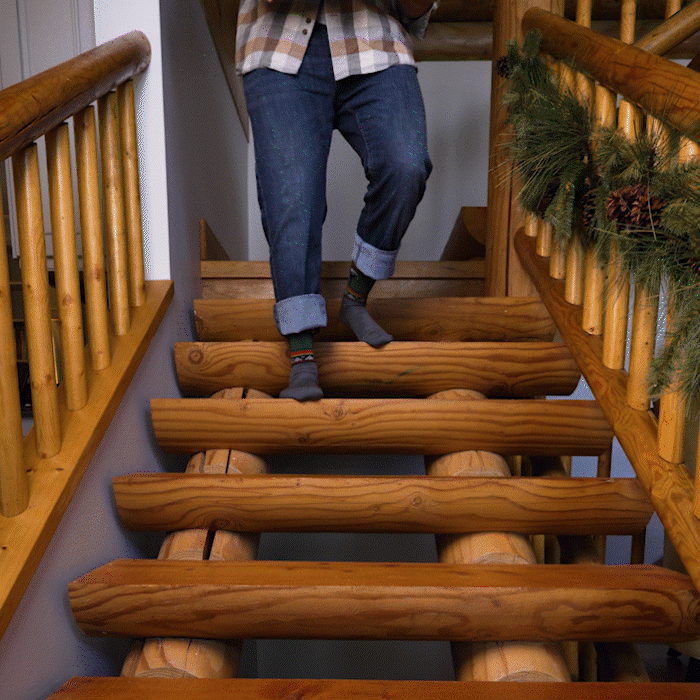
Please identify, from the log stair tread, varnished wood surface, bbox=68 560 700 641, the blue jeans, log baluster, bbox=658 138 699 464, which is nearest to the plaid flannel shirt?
the blue jeans

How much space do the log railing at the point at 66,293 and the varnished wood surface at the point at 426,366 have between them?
0.26 m

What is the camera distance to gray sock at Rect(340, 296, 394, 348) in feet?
4.80

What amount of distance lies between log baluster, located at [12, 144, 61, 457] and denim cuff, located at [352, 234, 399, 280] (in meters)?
0.67

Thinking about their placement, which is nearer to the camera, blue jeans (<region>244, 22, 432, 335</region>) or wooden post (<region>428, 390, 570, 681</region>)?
wooden post (<region>428, 390, 570, 681</region>)

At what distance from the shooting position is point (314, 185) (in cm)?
138

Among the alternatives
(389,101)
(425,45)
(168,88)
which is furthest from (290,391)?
(425,45)

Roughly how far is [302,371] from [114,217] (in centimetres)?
49

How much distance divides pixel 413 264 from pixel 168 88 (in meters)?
0.83

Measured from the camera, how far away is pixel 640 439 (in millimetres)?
1072

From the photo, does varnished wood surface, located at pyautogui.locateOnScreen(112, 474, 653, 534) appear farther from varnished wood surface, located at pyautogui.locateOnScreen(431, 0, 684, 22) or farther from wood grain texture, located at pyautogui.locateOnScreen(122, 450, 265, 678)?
varnished wood surface, located at pyautogui.locateOnScreen(431, 0, 684, 22)

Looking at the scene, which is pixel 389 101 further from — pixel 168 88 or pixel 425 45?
pixel 425 45

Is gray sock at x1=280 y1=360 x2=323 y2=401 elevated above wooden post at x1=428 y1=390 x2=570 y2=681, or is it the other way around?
gray sock at x1=280 y1=360 x2=323 y2=401

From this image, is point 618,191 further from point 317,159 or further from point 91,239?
point 91,239

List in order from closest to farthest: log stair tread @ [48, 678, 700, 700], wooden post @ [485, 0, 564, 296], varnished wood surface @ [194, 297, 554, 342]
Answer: log stair tread @ [48, 678, 700, 700]
varnished wood surface @ [194, 297, 554, 342]
wooden post @ [485, 0, 564, 296]
